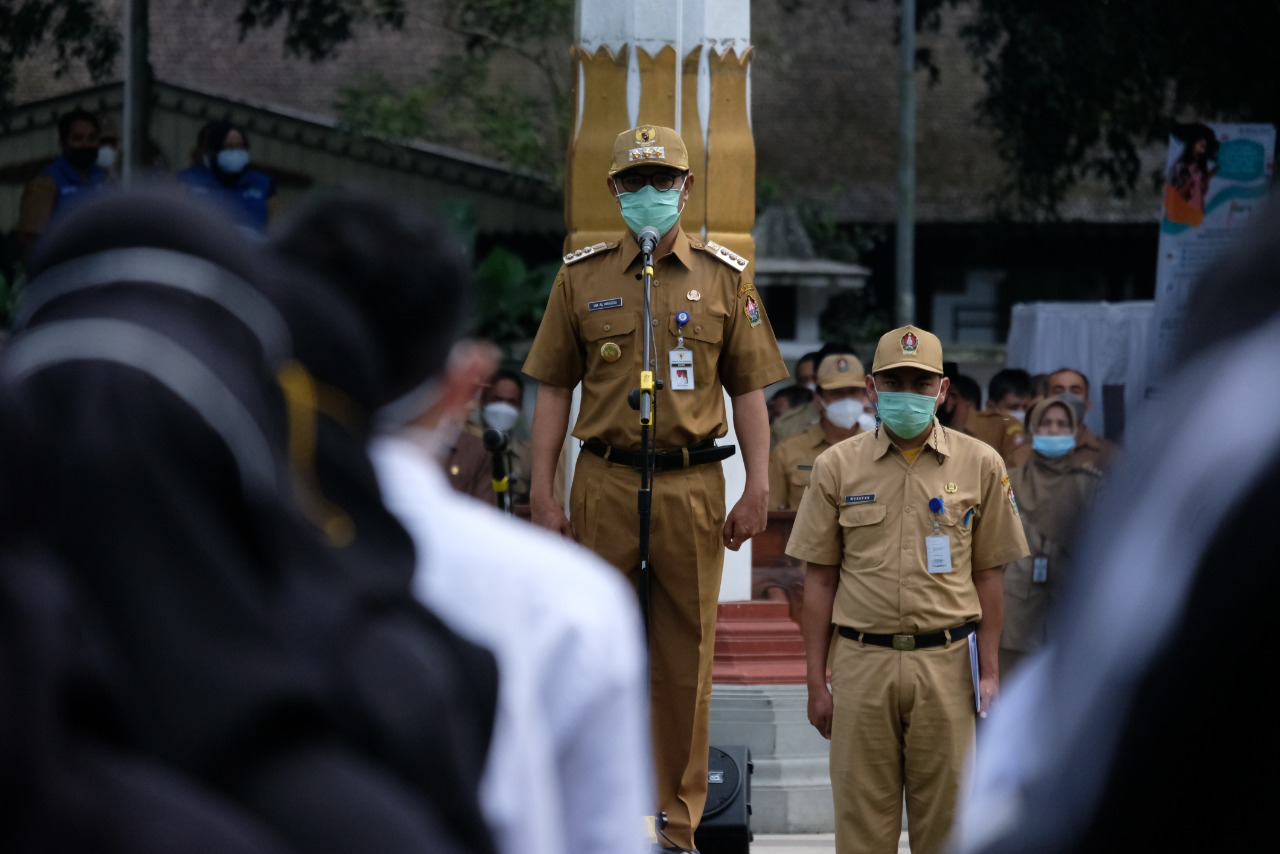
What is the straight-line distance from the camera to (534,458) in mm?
7023

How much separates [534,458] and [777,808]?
2.00 meters

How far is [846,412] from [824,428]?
0.22 m

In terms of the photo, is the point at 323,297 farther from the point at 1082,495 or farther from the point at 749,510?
the point at 1082,495

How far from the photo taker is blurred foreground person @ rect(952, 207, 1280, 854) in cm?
125

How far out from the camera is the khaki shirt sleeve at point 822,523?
21.2 ft

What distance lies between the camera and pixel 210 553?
154 centimetres

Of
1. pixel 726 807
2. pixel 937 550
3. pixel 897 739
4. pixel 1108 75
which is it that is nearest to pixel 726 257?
pixel 937 550

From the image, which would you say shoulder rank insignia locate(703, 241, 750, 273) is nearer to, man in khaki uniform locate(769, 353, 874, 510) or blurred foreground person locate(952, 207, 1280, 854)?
man in khaki uniform locate(769, 353, 874, 510)

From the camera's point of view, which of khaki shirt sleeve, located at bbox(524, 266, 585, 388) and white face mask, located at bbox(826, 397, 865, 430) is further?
white face mask, located at bbox(826, 397, 865, 430)

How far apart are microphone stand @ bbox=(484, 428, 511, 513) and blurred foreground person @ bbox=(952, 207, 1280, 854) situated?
4122 mm

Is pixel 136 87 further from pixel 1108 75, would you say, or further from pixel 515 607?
pixel 515 607

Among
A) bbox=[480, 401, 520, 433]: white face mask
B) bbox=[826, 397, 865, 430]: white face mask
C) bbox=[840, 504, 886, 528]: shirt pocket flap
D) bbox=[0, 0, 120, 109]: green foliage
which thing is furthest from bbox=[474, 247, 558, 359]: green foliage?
bbox=[840, 504, 886, 528]: shirt pocket flap

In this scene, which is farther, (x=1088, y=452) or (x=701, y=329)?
(x=1088, y=452)

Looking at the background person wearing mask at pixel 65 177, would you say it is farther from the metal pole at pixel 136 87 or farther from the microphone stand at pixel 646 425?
the microphone stand at pixel 646 425
